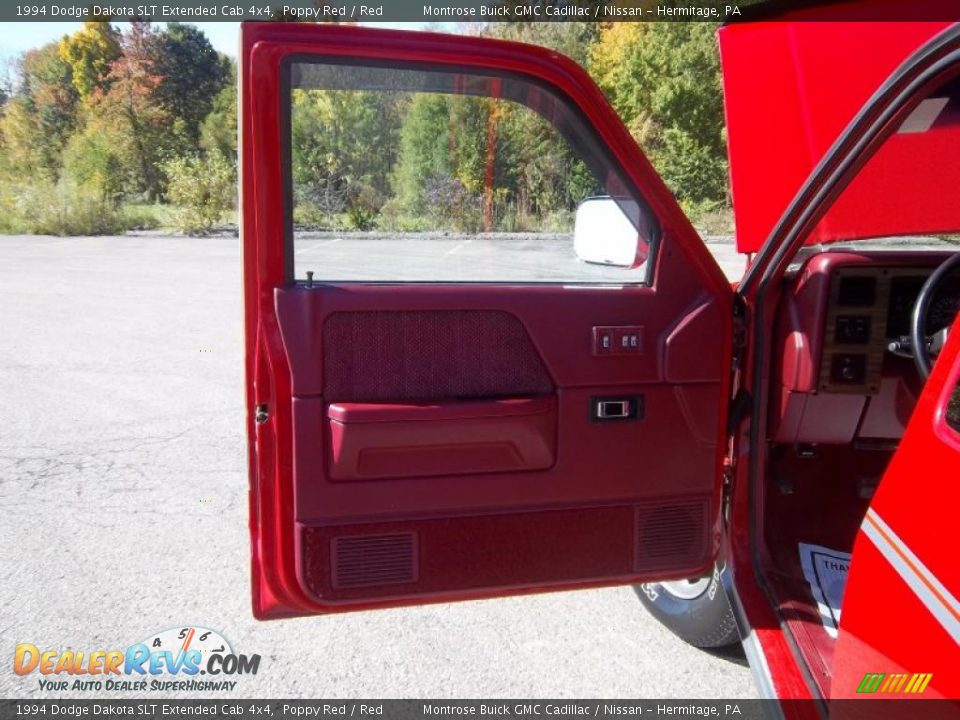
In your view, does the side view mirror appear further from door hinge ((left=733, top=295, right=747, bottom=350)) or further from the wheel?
the wheel

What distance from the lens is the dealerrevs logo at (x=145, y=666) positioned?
2.61 metres

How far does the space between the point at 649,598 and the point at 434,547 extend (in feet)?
4.29

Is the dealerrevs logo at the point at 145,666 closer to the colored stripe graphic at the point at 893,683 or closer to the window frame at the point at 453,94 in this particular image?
the window frame at the point at 453,94

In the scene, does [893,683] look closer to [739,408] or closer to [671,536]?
[671,536]

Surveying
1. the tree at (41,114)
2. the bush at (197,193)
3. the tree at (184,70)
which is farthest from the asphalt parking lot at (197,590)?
the tree at (41,114)

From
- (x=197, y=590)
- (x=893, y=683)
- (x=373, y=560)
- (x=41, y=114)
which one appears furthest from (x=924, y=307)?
(x=41, y=114)

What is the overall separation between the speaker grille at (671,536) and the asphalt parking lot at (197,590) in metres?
0.65

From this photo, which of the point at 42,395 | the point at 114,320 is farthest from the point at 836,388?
the point at 114,320

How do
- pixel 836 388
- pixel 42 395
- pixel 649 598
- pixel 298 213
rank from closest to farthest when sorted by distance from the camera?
pixel 298 213 < pixel 836 388 < pixel 649 598 < pixel 42 395

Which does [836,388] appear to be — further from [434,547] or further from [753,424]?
[434,547]

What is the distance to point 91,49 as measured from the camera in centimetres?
3616

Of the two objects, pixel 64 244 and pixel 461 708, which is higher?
pixel 64 244

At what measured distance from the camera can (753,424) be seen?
89.5 inches

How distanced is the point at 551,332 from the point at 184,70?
3278 cm
